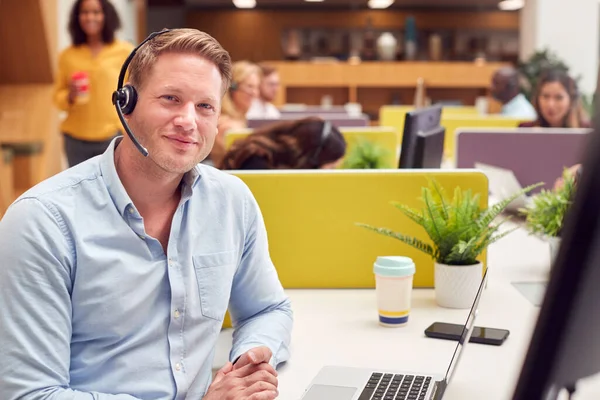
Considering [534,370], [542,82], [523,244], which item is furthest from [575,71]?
[534,370]

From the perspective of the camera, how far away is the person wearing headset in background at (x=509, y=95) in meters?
5.22

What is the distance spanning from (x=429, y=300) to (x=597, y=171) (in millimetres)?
1394

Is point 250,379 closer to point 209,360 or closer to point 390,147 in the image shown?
point 209,360

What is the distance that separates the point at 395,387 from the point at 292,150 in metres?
1.35

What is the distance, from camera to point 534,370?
467 millimetres

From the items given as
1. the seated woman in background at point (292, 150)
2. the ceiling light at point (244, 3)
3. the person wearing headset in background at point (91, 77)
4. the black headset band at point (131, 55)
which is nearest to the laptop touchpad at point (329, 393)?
the black headset band at point (131, 55)

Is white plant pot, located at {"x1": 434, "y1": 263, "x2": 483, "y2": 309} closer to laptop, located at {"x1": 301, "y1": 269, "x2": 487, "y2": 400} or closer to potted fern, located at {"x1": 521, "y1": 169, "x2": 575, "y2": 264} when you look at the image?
potted fern, located at {"x1": 521, "y1": 169, "x2": 575, "y2": 264}

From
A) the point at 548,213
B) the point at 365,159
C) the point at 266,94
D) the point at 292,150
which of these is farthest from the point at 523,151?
the point at 266,94

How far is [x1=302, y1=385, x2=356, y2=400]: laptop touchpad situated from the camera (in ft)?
3.97

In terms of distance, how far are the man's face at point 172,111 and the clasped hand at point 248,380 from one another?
338mm

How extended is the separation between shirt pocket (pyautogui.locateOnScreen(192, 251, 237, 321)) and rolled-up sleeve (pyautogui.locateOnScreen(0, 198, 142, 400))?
9.5 inches

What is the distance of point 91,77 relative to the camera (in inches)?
154

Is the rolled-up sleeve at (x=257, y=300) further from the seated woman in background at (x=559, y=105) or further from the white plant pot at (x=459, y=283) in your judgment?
the seated woman in background at (x=559, y=105)

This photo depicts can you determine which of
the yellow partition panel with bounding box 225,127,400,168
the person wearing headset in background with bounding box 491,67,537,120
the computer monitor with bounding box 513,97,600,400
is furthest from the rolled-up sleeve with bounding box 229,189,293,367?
the person wearing headset in background with bounding box 491,67,537,120
